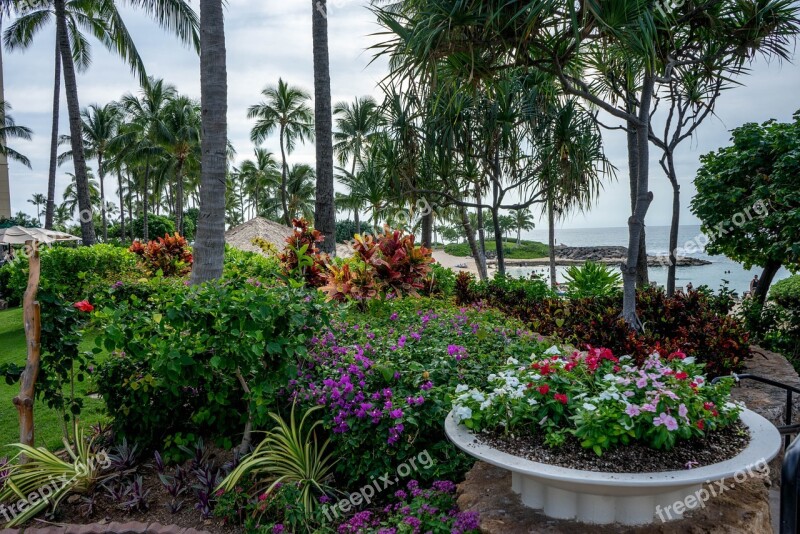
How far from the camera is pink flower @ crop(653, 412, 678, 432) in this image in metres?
1.80

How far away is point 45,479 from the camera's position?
326cm

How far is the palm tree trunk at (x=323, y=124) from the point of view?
830 centimetres

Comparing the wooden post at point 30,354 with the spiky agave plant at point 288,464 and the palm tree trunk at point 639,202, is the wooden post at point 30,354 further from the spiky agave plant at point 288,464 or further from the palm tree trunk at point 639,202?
the palm tree trunk at point 639,202

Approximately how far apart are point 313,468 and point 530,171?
26.9 feet

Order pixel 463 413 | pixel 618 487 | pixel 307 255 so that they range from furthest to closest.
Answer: pixel 307 255 < pixel 463 413 < pixel 618 487

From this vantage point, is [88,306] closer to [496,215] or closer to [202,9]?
[202,9]

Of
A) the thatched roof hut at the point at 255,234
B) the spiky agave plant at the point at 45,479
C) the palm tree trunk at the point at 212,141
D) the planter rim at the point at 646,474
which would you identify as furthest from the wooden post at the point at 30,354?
the thatched roof hut at the point at 255,234

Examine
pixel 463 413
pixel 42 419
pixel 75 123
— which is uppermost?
pixel 75 123

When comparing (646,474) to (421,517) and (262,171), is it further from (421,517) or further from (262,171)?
(262,171)

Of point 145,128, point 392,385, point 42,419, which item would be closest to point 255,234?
point 145,128

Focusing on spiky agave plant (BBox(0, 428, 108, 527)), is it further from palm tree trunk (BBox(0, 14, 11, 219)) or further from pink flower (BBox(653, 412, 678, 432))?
palm tree trunk (BBox(0, 14, 11, 219))

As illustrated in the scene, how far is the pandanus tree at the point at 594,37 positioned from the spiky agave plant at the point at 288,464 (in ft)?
10.5

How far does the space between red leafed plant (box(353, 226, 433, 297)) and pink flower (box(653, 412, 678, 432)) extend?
458cm

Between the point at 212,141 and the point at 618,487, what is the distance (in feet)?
16.3
